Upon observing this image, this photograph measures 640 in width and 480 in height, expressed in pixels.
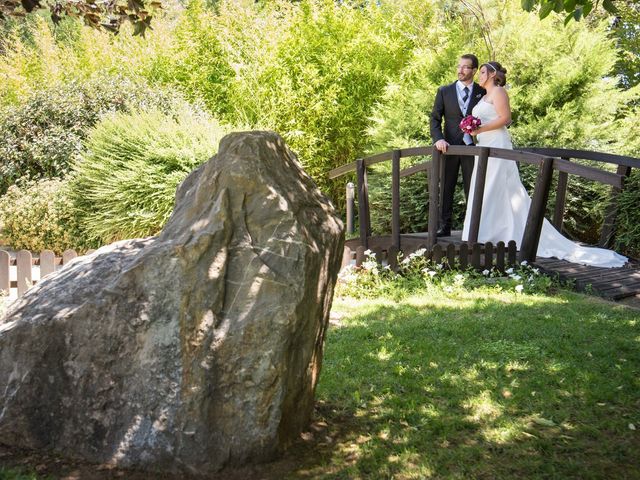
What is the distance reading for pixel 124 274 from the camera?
11.0 feet

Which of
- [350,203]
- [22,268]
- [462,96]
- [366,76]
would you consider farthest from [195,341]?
[366,76]

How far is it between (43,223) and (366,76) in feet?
26.8

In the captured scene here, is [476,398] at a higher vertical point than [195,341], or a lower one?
lower

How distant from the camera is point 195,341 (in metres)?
3.18

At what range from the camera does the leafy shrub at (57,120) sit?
45.6 ft

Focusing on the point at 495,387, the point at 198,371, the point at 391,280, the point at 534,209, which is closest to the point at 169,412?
the point at 198,371

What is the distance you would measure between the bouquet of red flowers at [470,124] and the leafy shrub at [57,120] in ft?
23.5

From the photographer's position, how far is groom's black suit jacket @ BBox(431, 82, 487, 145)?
9.43 meters

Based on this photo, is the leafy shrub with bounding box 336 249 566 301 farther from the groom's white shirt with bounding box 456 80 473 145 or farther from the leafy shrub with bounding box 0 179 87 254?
the leafy shrub with bounding box 0 179 87 254

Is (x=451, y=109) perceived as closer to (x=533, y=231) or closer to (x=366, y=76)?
(x=533, y=231)

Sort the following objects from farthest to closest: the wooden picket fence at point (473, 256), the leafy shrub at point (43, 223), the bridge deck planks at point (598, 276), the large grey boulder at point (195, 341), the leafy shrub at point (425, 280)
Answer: the leafy shrub at point (43, 223) → the wooden picket fence at point (473, 256) → the leafy shrub at point (425, 280) → the bridge deck planks at point (598, 276) → the large grey boulder at point (195, 341)

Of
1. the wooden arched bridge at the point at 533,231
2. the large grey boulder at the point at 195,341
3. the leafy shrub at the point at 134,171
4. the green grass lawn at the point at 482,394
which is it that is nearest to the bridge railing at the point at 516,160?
the wooden arched bridge at the point at 533,231

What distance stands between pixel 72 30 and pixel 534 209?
27450 mm

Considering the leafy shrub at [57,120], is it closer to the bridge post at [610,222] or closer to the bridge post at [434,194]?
the bridge post at [434,194]
